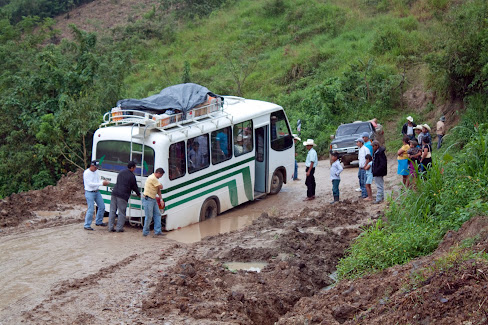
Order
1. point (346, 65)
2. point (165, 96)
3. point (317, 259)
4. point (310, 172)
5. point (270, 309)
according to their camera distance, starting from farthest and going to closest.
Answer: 1. point (346, 65)
2. point (310, 172)
3. point (165, 96)
4. point (317, 259)
5. point (270, 309)

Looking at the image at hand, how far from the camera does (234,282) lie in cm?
936

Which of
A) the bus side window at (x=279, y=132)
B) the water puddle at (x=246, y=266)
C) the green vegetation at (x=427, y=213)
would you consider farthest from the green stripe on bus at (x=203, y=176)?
the green vegetation at (x=427, y=213)

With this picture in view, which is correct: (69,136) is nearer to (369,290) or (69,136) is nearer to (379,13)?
(369,290)

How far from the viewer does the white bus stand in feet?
42.7

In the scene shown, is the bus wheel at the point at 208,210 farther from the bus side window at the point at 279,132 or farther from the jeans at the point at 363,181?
the jeans at the point at 363,181

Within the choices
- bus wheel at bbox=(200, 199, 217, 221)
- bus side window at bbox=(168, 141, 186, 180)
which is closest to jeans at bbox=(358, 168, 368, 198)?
bus wheel at bbox=(200, 199, 217, 221)

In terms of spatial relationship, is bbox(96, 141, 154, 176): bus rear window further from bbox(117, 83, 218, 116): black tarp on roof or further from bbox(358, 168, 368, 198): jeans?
bbox(358, 168, 368, 198): jeans

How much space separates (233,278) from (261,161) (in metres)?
7.03

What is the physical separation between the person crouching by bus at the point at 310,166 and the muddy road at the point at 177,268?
0.93m

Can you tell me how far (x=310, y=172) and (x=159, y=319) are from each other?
27.8 ft

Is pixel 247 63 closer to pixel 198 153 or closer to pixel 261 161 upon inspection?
pixel 261 161

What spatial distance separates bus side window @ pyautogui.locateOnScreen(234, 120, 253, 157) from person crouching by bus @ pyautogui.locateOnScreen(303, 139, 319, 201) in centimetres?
155

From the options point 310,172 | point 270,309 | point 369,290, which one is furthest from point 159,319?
point 310,172

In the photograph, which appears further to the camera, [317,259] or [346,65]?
[346,65]
